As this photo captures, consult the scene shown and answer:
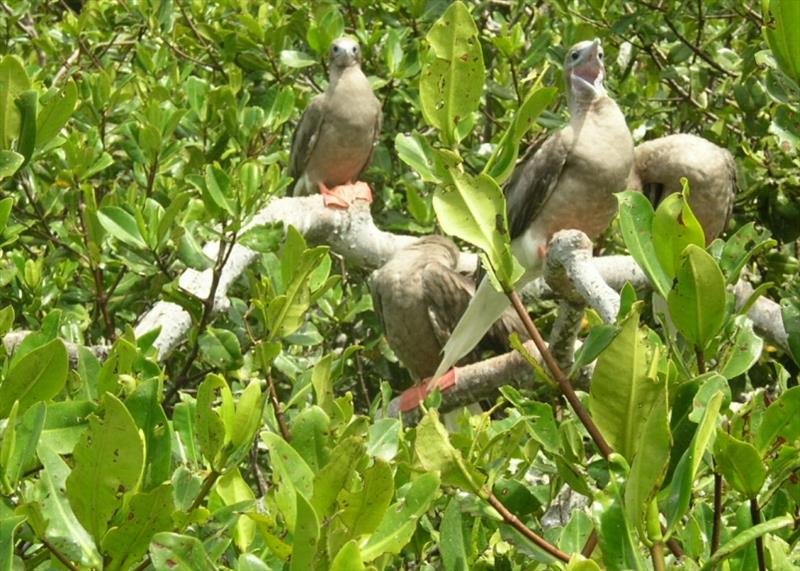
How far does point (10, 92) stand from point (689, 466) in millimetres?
1166

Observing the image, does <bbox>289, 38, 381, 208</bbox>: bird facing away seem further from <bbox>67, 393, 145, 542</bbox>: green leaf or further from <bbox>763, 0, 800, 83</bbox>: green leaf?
<bbox>67, 393, 145, 542</bbox>: green leaf

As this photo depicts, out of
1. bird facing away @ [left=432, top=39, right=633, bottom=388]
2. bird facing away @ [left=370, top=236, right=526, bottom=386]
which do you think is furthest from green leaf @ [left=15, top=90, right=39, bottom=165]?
bird facing away @ [left=370, top=236, right=526, bottom=386]

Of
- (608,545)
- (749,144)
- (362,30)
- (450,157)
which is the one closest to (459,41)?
(450,157)

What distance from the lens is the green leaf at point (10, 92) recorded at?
168 centimetres

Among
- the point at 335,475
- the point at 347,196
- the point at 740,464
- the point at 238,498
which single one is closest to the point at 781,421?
the point at 740,464

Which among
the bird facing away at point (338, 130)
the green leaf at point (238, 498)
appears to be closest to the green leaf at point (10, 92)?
the green leaf at point (238, 498)

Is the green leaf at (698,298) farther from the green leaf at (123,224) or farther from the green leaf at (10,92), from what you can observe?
the green leaf at (123,224)

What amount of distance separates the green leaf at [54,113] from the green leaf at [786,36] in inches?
40.3

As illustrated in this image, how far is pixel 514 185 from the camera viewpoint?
4109 mm

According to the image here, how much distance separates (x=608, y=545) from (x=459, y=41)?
0.52 meters

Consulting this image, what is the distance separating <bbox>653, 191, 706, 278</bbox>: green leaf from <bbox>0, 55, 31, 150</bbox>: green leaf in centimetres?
97

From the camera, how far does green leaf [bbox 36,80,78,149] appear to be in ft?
5.80

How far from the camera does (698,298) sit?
45.0 inches

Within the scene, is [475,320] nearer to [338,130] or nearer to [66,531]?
[338,130]
